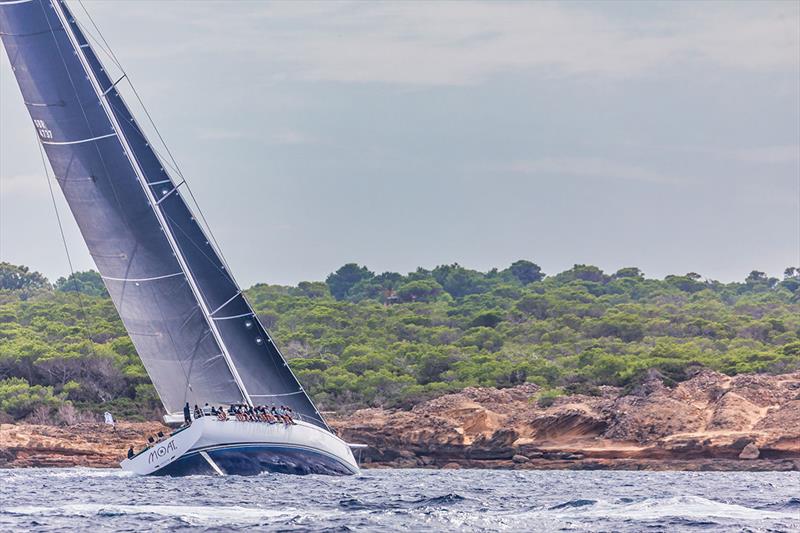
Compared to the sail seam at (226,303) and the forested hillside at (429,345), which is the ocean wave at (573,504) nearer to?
the sail seam at (226,303)

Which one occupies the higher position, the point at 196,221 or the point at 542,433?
the point at 196,221

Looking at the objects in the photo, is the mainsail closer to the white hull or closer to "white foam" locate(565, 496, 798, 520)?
the white hull

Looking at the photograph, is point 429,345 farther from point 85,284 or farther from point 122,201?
point 85,284

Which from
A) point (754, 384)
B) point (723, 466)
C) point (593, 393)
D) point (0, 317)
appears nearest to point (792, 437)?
point (723, 466)

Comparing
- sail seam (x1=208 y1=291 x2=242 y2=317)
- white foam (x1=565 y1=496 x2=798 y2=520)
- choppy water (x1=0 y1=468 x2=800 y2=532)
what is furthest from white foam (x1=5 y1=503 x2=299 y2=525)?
sail seam (x1=208 y1=291 x2=242 y2=317)

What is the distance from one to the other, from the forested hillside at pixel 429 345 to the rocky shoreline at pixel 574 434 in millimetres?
2788

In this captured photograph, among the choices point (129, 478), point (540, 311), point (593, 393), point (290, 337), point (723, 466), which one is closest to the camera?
point (129, 478)

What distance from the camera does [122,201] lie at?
41875mm

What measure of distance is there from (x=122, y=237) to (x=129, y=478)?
21.8ft

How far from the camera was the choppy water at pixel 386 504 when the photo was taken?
94.5ft

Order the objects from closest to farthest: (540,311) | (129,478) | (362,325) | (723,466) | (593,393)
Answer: (129,478)
(723,466)
(593,393)
(362,325)
(540,311)

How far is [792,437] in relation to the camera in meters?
54.7

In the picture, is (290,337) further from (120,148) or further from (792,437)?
(120,148)

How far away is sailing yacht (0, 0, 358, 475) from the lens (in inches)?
1644
